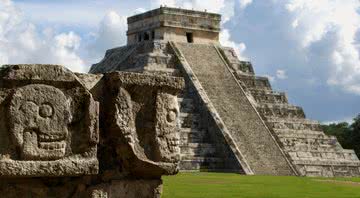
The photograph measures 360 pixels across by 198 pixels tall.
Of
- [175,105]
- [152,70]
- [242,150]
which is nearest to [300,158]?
[242,150]

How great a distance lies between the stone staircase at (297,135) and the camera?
1174 inches

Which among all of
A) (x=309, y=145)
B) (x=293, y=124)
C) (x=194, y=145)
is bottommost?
(x=194, y=145)

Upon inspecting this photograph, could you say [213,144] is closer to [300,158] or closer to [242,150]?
[242,150]

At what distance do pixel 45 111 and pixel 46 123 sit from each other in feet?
0.24

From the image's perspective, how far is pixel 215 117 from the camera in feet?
95.0

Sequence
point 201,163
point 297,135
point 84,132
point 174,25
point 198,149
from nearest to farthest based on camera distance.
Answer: point 84,132, point 201,163, point 198,149, point 297,135, point 174,25

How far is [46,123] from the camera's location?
14.6 ft

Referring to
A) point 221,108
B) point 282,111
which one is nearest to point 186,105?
point 221,108

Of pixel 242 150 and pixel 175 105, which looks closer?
pixel 175 105

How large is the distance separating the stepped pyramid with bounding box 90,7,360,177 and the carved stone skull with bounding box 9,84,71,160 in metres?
21.4

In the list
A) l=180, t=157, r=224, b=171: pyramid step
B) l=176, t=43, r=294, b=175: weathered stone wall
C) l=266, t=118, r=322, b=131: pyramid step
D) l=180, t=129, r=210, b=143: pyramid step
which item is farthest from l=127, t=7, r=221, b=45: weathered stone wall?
l=180, t=157, r=224, b=171: pyramid step

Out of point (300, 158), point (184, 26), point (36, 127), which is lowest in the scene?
point (36, 127)

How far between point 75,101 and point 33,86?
0.31 m

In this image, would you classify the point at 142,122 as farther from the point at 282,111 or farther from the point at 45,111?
the point at 282,111
